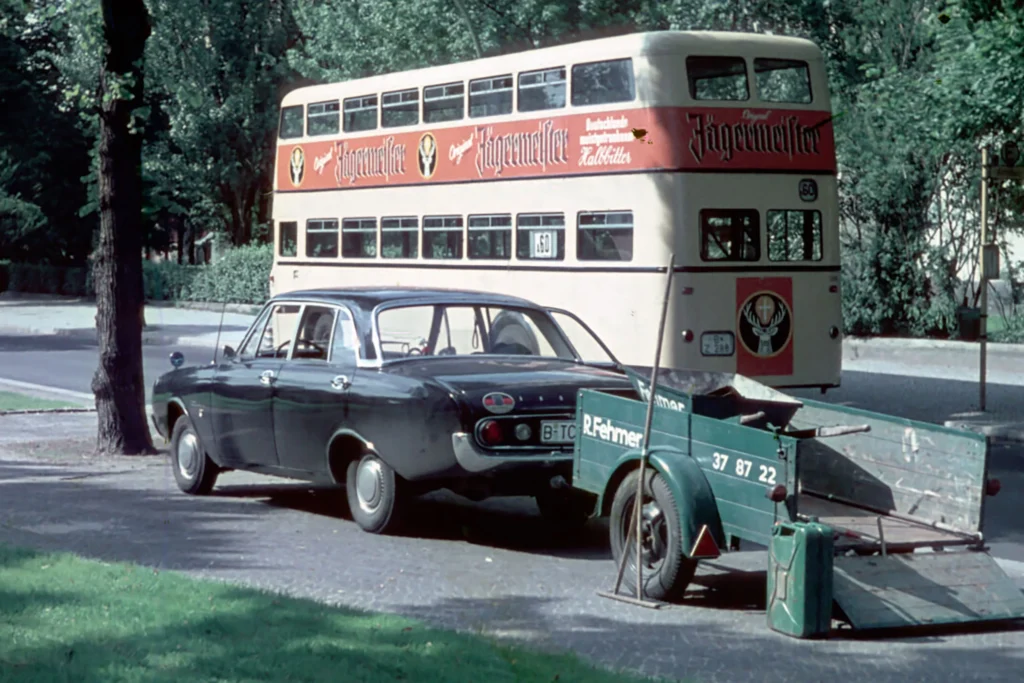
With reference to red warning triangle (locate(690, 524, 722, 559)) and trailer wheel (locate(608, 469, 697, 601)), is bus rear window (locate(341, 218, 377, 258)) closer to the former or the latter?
trailer wheel (locate(608, 469, 697, 601))

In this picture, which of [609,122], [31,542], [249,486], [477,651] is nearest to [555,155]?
[609,122]

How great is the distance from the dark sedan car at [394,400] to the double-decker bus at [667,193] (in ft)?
21.3

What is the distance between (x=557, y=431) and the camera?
952cm

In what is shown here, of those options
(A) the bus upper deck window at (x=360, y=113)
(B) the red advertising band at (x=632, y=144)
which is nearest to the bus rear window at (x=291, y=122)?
(A) the bus upper deck window at (x=360, y=113)

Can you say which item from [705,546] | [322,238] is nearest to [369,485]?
[705,546]

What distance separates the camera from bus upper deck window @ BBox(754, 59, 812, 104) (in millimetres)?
17766

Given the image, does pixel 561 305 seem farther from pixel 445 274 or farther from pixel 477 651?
pixel 477 651

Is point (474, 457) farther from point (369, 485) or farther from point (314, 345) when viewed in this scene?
point (314, 345)

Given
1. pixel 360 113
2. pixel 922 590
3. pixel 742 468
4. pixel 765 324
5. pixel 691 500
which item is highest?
pixel 360 113

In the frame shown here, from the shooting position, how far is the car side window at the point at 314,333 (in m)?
10.8

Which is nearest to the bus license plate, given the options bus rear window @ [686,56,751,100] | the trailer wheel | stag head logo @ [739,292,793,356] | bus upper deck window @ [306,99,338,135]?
stag head logo @ [739,292,793,356]

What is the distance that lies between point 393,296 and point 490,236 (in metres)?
9.27

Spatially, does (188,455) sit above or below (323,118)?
below

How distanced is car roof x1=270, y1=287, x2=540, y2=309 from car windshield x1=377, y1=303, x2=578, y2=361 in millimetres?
62
